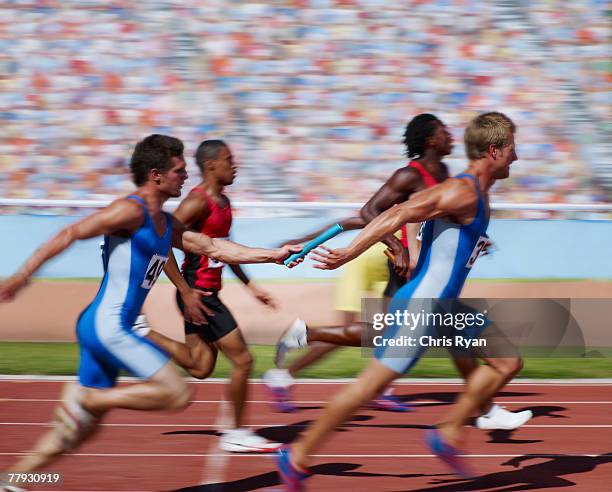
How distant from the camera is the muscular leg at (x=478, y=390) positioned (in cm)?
554

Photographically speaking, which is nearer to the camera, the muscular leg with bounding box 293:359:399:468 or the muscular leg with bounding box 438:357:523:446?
the muscular leg with bounding box 293:359:399:468

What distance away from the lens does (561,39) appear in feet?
52.9

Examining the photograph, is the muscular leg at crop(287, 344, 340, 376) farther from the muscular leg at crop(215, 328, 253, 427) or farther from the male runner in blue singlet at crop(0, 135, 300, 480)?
the male runner in blue singlet at crop(0, 135, 300, 480)

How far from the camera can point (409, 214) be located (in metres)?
5.07

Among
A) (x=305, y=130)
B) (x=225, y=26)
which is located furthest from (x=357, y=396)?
(x=225, y=26)

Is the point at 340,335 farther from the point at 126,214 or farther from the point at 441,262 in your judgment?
the point at 126,214

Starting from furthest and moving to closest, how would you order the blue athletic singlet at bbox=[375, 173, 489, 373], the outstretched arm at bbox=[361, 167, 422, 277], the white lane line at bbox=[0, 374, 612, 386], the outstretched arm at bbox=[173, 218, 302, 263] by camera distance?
the white lane line at bbox=[0, 374, 612, 386], the outstretched arm at bbox=[361, 167, 422, 277], the outstretched arm at bbox=[173, 218, 302, 263], the blue athletic singlet at bbox=[375, 173, 489, 373]

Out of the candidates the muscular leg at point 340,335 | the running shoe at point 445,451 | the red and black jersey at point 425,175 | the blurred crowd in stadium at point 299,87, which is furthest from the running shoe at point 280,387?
the blurred crowd in stadium at point 299,87

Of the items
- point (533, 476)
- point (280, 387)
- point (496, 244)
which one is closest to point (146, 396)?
point (533, 476)

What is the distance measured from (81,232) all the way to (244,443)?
2.23 meters

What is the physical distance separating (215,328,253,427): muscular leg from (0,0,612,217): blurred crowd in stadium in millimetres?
7702

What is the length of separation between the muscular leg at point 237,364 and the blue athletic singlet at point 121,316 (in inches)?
58.2

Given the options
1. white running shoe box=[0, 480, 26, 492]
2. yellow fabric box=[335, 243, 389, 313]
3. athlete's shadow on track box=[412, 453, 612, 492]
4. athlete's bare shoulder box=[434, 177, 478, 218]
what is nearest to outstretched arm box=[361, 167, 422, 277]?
yellow fabric box=[335, 243, 389, 313]

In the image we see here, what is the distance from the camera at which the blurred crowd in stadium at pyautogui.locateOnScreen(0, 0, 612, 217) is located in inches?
577
